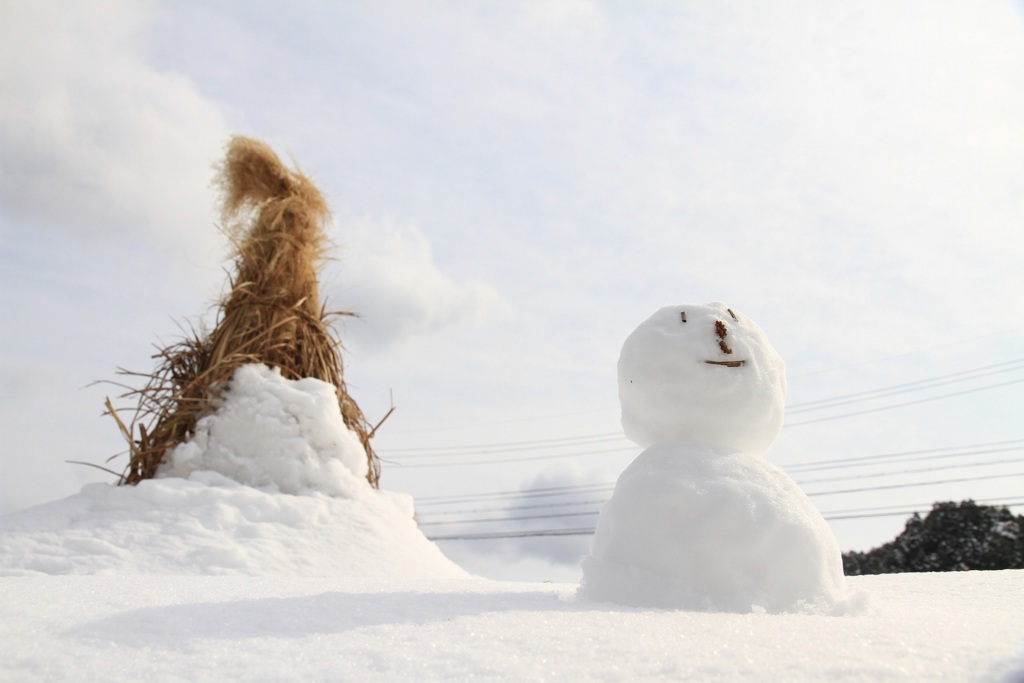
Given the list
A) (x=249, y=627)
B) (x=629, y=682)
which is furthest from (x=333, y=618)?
(x=629, y=682)

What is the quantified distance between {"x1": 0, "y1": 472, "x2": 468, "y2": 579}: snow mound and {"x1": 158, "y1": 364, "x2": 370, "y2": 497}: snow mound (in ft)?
0.38

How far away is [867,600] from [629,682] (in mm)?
1174

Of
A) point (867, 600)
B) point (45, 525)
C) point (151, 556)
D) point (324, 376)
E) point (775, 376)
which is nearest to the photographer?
point (867, 600)

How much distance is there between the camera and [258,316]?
15.8ft

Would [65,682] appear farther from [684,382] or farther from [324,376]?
[324,376]

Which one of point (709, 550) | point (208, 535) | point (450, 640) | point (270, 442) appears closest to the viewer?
point (450, 640)

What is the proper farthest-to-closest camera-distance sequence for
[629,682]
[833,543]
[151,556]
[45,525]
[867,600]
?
1. [45,525]
2. [151,556]
3. [833,543]
4. [867,600]
5. [629,682]

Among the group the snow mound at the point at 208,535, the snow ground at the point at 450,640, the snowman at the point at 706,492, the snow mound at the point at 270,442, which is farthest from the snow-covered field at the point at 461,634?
the snow mound at the point at 270,442

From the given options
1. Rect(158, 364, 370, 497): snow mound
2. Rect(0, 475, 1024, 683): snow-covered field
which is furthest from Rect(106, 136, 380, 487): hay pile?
Rect(0, 475, 1024, 683): snow-covered field

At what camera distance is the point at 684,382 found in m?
2.43

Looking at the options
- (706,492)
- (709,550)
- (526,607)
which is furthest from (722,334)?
(526,607)

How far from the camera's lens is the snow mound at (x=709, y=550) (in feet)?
6.89

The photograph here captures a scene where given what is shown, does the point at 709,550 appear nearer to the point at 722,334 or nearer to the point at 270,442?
the point at 722,334

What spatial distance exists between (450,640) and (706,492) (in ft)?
3.07
